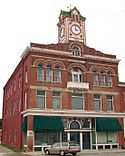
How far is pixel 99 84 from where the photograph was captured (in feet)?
127

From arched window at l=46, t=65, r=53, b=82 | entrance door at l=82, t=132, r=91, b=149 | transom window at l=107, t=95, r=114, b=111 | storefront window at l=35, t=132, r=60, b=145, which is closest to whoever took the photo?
storefront window at l=35, t=132, r=60, b=145

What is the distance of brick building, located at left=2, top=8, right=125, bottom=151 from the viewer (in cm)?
3397

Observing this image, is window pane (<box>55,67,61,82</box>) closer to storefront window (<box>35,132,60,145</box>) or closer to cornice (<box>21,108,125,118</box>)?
cornice (<box>21,108,125,118</box>)

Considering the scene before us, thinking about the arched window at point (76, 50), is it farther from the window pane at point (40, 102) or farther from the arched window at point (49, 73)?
the window pane at point (40, 102)

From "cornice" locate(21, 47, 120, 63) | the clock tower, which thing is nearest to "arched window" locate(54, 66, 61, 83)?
"cornice" locate(21, 47, 120, 63)

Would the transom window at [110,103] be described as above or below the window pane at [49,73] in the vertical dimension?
below

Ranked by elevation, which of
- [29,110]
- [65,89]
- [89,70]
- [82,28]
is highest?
[82,28]

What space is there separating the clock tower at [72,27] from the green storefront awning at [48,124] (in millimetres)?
11370

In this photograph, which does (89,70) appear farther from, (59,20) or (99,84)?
(59,20)

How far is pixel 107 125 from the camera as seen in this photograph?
36.6 m

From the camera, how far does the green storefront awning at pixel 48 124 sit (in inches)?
1291

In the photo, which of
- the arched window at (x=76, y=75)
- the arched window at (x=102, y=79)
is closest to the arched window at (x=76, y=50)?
the arched window at (x=76, y=75)

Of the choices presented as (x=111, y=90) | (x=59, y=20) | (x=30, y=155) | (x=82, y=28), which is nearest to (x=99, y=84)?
(x=111, y=90)

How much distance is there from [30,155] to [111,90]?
1622 cm
